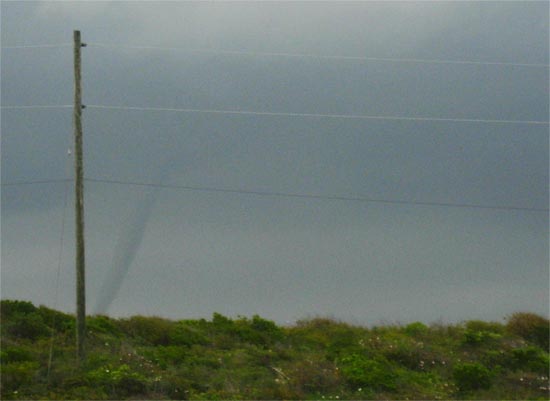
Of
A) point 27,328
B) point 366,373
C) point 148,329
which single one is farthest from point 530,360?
point 27,328

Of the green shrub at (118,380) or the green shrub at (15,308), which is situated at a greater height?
the green shrub at (15,308)

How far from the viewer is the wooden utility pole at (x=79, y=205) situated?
2259 cm

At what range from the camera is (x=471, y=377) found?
25.4 meters

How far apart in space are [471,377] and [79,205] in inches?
517

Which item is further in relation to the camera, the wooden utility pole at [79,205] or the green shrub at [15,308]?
the green shrub at [15,308]

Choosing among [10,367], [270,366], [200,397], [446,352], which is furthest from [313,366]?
[10,367]

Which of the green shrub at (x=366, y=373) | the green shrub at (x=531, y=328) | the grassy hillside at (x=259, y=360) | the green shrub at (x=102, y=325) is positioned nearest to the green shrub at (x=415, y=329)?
the grassy hillside at (x=259, y=360)

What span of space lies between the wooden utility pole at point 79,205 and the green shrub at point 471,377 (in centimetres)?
1156

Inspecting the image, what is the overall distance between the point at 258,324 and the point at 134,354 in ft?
24.8

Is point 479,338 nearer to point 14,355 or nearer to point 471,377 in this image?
point 471,377

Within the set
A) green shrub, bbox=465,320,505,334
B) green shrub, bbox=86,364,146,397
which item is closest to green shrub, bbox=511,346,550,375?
green shrub, bbox=465,320,505,334

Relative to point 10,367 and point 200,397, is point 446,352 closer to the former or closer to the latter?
point 200,397

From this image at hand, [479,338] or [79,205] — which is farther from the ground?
[79,205]

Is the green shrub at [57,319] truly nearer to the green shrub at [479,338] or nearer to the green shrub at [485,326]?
the green shrub at [479,338]
